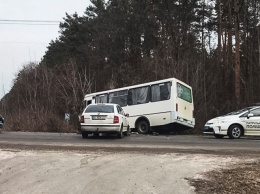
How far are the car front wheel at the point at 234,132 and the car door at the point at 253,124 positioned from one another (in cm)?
37

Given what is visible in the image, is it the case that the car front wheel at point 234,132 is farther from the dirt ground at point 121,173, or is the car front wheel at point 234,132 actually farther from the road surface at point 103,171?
the dirt ground at point 121,173

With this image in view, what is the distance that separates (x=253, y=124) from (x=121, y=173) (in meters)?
13.2

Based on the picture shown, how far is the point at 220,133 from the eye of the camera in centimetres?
2144

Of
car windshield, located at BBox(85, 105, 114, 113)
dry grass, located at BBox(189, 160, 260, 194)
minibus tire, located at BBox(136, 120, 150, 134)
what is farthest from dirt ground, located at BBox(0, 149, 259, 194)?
minibus tire, located at BBox(136, 120, 150, 134)

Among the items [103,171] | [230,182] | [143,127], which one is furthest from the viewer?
[143,127]

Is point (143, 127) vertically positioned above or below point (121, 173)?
above

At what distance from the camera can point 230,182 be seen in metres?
8.53

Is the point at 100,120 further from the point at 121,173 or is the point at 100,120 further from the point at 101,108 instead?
the point at 121,173

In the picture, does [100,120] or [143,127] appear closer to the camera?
[100,120]

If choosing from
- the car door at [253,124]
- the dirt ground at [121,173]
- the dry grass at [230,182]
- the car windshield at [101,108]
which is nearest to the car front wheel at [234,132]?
the car door at [253,124]

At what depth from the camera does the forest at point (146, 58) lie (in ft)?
107

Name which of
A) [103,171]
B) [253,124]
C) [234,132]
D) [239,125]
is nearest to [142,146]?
[103,171]

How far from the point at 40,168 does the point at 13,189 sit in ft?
5.92

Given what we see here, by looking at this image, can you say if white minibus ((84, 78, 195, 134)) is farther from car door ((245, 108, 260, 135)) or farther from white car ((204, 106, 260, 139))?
car door ((245, 108, 260, 135))
